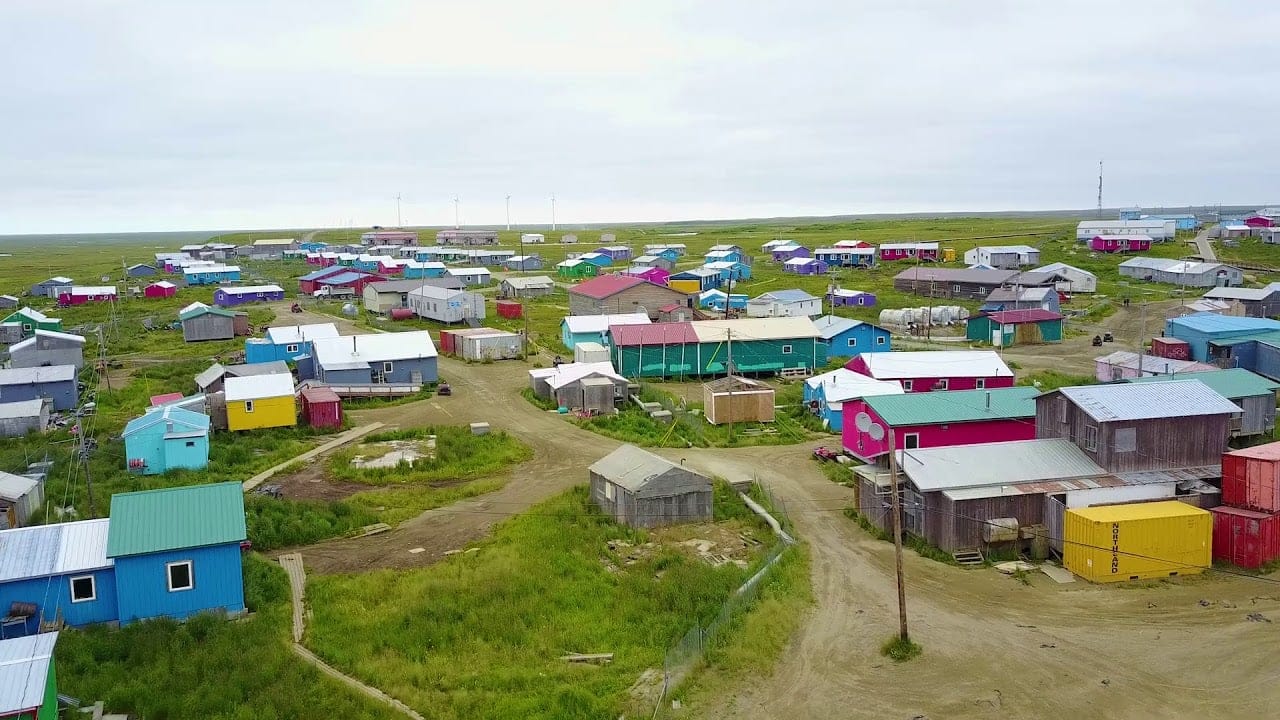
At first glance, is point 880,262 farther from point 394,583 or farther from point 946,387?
point 394,583

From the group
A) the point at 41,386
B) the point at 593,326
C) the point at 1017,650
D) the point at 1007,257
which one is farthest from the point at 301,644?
the point at 1007,257

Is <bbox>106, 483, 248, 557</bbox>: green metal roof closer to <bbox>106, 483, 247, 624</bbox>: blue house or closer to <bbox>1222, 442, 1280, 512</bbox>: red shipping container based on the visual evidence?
<bbox>106, 483, 247, 624</bbox>: blue house

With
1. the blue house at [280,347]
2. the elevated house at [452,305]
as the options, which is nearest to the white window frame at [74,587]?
the blue house at [280,347]

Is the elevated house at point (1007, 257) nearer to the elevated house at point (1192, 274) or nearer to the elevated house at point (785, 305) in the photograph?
→ the elevated house at point (1192, 274)

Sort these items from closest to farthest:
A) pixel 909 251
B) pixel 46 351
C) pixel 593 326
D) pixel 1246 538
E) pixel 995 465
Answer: pixel 1246 538, pixel 995 465, pixel 46 351, pixel 593 326, pixel 909 251

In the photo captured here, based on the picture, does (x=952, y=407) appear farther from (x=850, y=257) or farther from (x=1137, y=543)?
(x=850, y=257)

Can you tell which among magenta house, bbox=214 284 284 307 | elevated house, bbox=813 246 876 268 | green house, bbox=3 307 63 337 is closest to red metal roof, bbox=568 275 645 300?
magenta house, bbox=214 284 284 307
